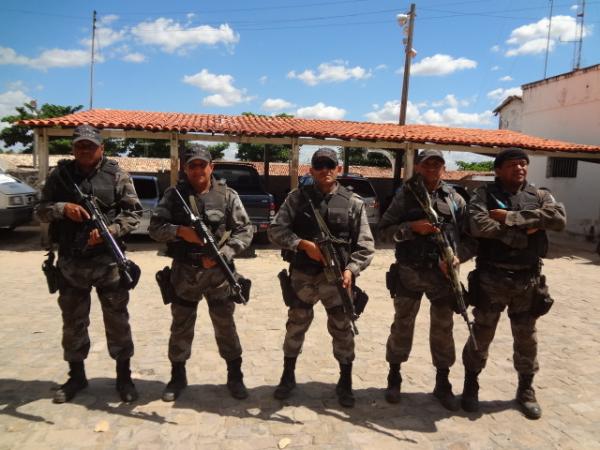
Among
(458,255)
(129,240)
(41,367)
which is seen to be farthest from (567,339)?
(129,240)

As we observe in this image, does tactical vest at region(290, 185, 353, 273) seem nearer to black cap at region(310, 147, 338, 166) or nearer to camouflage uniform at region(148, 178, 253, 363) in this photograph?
black cap at region(310, 147, 338, 166)

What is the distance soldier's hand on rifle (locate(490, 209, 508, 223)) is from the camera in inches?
113

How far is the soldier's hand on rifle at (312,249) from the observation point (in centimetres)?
298

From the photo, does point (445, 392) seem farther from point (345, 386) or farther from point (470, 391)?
point (345, 386)

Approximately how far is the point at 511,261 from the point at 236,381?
211 cm

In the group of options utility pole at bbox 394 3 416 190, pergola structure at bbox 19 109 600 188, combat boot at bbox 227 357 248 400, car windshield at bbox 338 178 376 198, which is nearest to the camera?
combat boot at bbox 227 357 248 400

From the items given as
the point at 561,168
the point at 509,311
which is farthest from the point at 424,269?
the point at 561,168

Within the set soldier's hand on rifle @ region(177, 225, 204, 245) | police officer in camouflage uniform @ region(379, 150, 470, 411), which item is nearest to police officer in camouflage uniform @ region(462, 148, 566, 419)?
police officer in camouflage uniform @ region(379, 150, 470, 411)

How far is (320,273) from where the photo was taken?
315 centimetres

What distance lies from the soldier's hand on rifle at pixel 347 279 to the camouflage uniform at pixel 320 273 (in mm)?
88

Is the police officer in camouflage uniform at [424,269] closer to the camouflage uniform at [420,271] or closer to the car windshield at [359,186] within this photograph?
the camouflage uniform at [420,271]

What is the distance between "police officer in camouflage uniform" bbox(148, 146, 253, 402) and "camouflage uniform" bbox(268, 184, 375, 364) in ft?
1.08

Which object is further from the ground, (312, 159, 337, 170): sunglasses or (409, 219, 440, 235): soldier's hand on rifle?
(312, 159, 337, 170): sunglasses

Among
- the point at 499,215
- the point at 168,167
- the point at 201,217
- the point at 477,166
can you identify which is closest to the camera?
the point at 499,215
